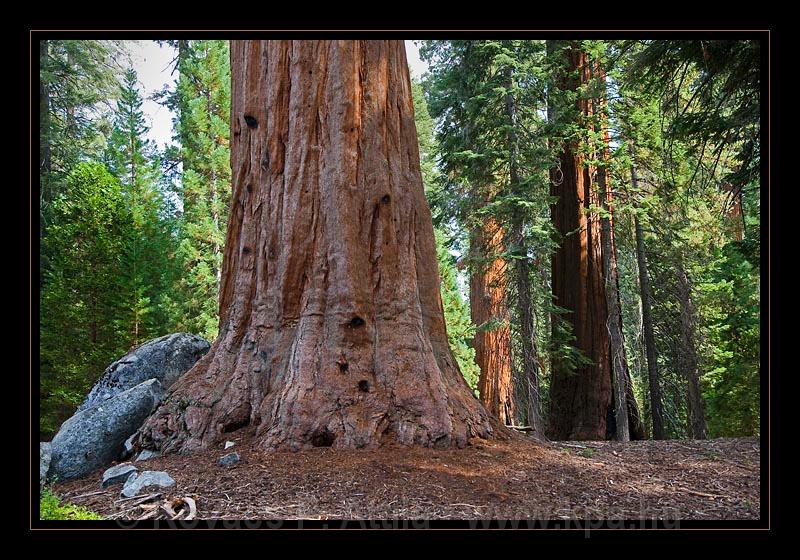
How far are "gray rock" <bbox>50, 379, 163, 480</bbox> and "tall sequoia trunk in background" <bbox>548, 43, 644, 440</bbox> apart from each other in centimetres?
606

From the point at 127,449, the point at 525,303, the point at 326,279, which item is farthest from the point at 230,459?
the point at 525,303

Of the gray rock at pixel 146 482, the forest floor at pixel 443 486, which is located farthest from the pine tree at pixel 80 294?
the gray rock at pixel 146 482

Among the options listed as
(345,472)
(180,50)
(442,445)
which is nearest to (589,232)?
(442,445)

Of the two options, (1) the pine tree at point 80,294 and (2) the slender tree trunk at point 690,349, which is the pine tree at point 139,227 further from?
(2) the slender tree trunk at point 690,349

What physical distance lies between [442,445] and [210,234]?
41.6ft

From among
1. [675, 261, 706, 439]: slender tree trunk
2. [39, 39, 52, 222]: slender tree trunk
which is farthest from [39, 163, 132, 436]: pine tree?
[675, 261, 706, 439]: slender tree trunk

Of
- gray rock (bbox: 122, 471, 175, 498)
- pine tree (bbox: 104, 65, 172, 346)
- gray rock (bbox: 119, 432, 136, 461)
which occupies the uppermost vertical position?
pine tree (bbox: 104, 65, 172, 346)

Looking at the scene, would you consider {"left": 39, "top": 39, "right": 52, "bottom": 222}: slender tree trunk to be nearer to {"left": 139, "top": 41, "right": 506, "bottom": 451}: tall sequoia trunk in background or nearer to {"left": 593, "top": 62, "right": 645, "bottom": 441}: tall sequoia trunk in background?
{"left": 139, "top": 41, "right": 506, "bottom": 451}: tall sequoia trunk in background

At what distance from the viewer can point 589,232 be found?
Answer: 9688 millimetres

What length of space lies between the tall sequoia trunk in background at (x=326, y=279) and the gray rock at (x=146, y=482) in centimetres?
81

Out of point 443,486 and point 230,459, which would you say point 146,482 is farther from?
point 443,486

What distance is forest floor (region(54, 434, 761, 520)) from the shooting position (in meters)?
3.27
